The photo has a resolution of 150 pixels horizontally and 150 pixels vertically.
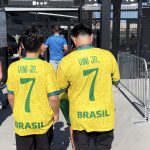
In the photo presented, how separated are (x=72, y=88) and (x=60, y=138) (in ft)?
7.86

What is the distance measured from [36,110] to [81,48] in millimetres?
739

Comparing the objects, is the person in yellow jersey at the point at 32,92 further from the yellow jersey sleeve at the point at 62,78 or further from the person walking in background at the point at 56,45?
the person walking in background at the point at 56,45

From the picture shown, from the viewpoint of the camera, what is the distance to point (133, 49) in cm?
1160

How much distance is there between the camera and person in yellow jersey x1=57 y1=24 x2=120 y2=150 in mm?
3607

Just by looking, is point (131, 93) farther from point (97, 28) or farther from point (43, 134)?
point (43, 134)

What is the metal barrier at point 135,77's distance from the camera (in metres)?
7.43

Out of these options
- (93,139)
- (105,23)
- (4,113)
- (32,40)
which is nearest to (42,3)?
(105,23)

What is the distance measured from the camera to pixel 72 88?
3.72 m

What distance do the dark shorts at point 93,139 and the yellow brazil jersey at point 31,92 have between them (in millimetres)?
349

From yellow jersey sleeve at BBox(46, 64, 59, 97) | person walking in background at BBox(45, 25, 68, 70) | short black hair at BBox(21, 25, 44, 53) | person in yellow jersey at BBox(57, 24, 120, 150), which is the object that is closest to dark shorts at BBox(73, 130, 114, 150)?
person in yellow jersey at BBox(57, 24, 120, 150)

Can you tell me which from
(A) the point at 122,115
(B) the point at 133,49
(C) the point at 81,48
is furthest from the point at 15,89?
(B) the point at 133,49

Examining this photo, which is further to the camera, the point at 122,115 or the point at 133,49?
the point at 133,49

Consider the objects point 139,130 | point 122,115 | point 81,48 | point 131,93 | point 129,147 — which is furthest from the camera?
point 131,93

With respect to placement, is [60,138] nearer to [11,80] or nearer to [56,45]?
[11,80]
